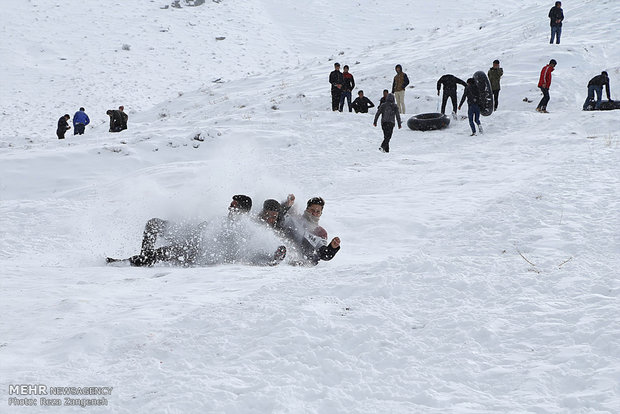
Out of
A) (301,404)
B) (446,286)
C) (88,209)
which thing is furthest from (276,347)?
(88,209)

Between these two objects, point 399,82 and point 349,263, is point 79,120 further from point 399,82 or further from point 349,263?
point 349,263

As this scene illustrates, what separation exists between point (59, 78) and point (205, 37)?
1162 centimetres

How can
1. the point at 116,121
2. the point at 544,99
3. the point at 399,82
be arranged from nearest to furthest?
the point at 544,99 → the point at 399,82 → the point at 116,121

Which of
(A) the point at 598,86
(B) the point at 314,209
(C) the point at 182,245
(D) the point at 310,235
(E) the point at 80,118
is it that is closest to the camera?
(D) the point at 310,235

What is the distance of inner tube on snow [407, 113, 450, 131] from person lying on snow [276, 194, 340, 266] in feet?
30.2

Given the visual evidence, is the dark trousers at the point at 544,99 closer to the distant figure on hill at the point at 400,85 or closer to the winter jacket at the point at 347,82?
the distant figure on hill at the point at 400,85

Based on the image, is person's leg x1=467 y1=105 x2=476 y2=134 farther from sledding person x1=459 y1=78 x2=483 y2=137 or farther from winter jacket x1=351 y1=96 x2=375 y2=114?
winter jacket x1=351 y1=96 x2=375 y2=114

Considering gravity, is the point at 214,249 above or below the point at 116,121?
below

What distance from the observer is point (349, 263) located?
6.95 m

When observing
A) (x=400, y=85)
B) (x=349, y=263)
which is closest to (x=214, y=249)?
(x=349, y=263)

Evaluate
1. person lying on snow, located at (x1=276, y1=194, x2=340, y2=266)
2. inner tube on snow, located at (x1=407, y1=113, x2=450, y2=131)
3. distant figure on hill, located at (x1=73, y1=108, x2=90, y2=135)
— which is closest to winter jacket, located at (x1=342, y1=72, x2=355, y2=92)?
inner tube on snow, located at (x1=407, y1=113, x2=450, y2=131)

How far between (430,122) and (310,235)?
388 inches

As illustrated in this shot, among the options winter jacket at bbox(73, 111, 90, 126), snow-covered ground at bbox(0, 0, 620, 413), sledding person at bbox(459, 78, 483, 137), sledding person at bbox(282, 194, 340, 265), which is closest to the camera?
snow-covered ground at bbox(0, 0, 620, 413)

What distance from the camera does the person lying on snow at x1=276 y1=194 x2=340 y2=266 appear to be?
23.7 ft
